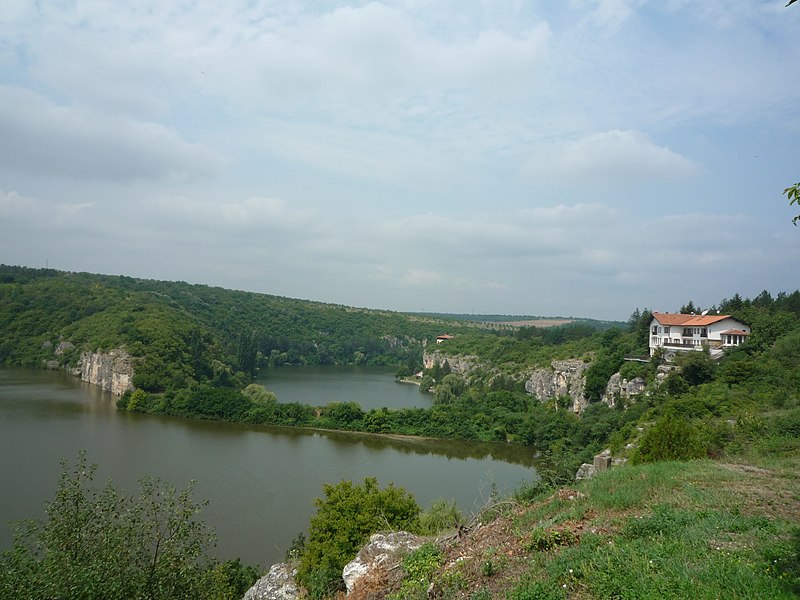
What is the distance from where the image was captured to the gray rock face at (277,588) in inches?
382

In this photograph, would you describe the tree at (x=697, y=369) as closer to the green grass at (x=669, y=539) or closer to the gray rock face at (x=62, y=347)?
the green grass at (x=669, y=539)

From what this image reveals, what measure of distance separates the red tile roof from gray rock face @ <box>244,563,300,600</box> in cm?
2834

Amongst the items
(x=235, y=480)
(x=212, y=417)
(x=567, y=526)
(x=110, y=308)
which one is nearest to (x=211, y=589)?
(x=567, y=526)

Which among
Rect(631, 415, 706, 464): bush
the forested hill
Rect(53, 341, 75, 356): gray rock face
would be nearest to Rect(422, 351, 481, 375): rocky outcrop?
the forested hill

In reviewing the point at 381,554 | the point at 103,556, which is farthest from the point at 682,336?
the point at 103,556

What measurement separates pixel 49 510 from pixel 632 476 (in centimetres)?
931

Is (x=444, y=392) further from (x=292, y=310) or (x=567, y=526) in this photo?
(x=292, y=310)

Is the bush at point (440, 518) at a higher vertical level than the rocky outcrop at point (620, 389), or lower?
lower

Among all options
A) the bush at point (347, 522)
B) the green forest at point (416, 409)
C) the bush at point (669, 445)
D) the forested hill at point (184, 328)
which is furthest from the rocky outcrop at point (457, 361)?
the bush at point (669, 445)

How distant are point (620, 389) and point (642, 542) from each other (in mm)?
28276

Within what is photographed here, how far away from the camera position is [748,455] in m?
10.1

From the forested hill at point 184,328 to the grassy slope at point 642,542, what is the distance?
4934 cm

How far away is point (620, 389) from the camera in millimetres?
30859

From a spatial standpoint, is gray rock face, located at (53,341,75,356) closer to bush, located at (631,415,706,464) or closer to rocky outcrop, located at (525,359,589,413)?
rocky outcrop, located at (525,359,589,413)
